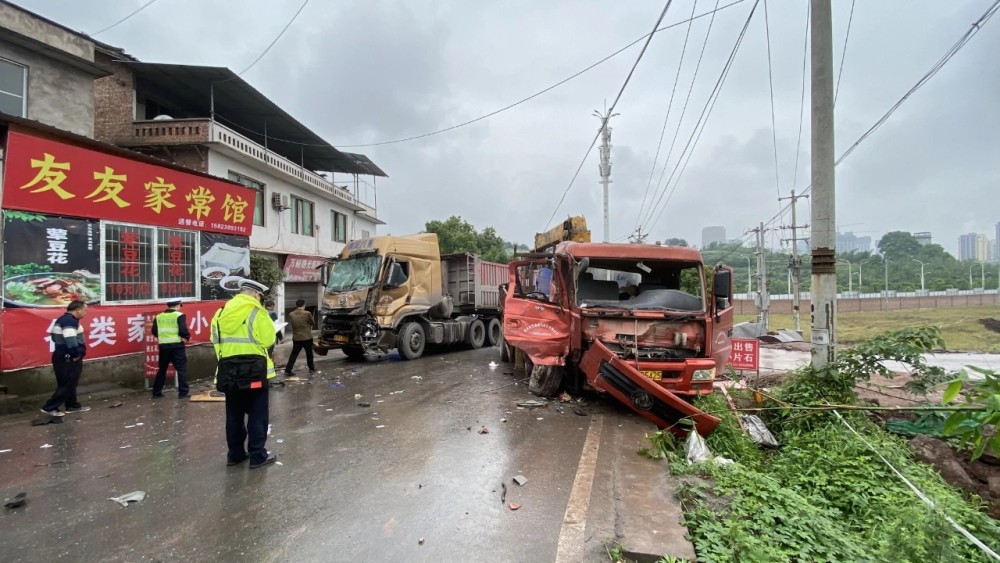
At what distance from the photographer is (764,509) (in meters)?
3.26

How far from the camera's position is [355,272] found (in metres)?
10.6

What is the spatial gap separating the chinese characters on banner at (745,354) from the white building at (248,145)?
12608mm

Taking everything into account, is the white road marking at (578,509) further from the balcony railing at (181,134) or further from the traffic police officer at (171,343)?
the balcony railing at (181,134)

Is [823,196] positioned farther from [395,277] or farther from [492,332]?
[492,332]

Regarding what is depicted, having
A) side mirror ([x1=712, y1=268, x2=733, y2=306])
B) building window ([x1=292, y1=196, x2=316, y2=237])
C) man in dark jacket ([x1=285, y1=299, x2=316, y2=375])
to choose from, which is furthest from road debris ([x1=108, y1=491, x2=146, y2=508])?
building window ([x1=292, y1=196, x2=316, y2=237])

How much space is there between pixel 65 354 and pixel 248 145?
10.9 m

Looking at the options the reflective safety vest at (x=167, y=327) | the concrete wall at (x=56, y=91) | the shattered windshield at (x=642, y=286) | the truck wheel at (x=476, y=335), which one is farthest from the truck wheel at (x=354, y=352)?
the concrete wall at (x=56, y=91)

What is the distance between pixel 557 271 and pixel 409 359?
19.2ft

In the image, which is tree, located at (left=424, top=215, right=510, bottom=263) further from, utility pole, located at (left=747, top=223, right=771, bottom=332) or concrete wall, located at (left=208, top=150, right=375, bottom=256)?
utility pole, located at (left=747, top=223, right=771, bottom=332)

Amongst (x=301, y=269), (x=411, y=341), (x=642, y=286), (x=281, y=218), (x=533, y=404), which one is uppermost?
(x=281, y=218)

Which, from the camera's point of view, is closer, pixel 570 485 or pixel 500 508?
pixel 500 508

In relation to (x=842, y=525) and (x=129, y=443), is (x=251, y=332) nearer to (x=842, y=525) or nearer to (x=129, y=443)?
(x=129, y=443)

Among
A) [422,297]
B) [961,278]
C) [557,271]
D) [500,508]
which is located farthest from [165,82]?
[961,278]

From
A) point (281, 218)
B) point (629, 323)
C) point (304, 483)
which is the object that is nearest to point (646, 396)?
point (629, 323)
